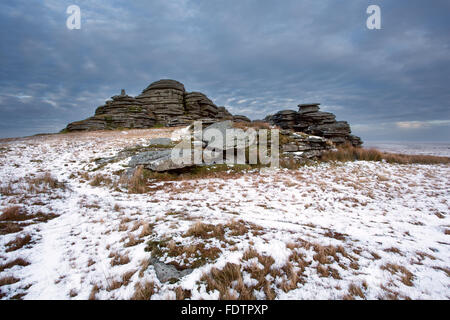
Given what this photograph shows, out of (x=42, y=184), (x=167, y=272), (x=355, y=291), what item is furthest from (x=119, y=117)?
(x=355, y=291)

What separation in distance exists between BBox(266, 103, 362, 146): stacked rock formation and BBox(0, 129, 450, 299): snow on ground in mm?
13652

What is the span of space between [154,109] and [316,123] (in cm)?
4053

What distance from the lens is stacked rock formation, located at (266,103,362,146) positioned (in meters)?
22.0

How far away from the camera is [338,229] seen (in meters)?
5.27

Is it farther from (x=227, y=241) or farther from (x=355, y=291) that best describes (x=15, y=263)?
(x=355, y=291)

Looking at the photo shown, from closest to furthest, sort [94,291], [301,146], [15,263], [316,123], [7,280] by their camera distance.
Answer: [94,291], [7,280], [15,263], [301,146], [316,123]

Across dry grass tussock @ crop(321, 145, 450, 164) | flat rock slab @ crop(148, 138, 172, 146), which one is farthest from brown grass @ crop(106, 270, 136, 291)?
dry grass tussock @ crop(321, 145, 450, 164)

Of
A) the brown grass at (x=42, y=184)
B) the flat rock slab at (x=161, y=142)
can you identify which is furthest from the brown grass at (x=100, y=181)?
the flat rock slab at (x=161, y=142)

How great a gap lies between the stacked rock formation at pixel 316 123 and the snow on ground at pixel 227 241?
13.7 meters

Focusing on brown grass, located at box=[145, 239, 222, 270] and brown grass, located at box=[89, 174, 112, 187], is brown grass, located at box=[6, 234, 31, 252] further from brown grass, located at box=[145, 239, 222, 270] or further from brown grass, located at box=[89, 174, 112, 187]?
brown grass, located at box=[89, 174, 112, 187]

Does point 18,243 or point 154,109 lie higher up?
point 154,109

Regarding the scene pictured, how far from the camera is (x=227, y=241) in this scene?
4.23 metres
